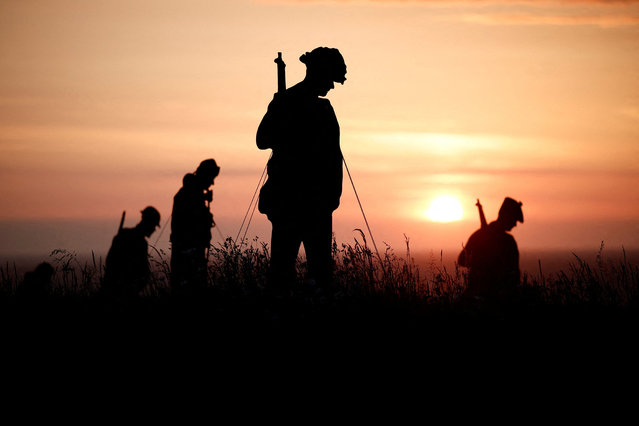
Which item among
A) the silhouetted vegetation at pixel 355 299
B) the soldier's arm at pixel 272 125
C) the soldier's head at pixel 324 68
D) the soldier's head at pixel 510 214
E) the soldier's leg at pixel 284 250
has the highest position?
the soldier's head at pixel 324 68

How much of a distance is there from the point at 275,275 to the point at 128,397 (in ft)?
7.94

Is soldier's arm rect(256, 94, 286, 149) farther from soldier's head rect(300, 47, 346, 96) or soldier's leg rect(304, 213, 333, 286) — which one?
soldier's leg rect(304, 213, 333, 286)

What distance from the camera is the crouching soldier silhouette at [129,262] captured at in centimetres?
688

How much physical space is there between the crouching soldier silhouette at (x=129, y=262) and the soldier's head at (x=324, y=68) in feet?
9.10

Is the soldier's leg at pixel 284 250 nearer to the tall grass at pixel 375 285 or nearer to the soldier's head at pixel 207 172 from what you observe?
the tall grass at pixel 375 285

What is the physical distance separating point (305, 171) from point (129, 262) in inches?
94.3

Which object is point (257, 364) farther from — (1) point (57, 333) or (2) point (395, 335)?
(1) point (57, 333)

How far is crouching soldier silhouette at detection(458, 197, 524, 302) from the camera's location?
7.99 m

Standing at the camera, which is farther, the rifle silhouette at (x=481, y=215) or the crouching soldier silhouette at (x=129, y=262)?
the rifle silhouette at (x=481, y=215)

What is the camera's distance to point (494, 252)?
8.40m

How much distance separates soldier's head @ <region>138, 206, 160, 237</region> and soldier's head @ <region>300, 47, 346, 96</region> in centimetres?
272

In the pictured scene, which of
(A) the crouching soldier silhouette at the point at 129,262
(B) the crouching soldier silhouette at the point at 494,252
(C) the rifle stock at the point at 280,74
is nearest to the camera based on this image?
(A) the crouching soldier silhouette at the point at 129,262

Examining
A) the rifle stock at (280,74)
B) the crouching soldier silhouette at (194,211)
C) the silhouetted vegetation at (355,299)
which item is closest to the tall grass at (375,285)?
the silhouetted vegetation at (355,299)

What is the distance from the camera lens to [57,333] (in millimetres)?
6148
